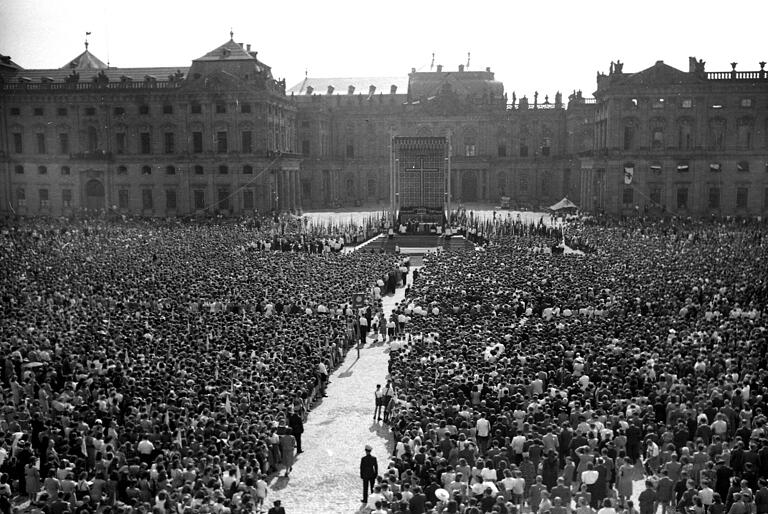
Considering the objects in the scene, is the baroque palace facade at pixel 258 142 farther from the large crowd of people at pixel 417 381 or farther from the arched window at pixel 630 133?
the large crowd of people at pixel 417 381

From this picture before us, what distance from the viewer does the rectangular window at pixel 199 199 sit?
255 ft

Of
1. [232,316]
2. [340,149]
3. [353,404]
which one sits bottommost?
[353,404]

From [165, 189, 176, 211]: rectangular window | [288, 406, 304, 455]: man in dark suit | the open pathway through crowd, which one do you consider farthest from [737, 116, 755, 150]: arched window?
[288, 406, 304, 455]: man in dark suit

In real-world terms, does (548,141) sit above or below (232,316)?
above

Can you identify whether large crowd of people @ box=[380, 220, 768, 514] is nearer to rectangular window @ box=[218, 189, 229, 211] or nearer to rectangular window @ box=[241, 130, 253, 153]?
rectangular window @ box=[218, 189, 229, 211]

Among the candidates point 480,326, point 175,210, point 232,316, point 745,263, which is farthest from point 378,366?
point 175,210

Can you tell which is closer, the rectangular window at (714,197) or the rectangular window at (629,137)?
the rectangular window at (714,197)

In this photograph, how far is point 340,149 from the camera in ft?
316

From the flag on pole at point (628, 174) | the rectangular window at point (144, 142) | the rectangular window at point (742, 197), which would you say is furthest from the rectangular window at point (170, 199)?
the rectangular window at point (742, 197)

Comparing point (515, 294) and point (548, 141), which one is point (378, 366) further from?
point (548, 141)

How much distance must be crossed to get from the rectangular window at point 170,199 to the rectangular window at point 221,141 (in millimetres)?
6084

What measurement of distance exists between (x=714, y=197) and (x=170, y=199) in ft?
169

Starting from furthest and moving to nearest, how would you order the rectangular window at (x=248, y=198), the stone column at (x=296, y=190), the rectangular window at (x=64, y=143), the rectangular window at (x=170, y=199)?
the stone column at (x=296, y=190) → the rectangular window at (x=64, y=143) → the rectangular window at (x=170, y=199) → the rectangular window at (x=248, y=198)

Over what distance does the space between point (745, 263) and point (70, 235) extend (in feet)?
134
